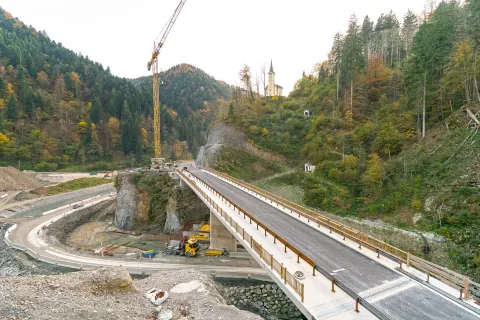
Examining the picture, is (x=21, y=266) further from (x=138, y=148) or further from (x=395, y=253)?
(x=138, y=148)

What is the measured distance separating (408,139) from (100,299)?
34969mm

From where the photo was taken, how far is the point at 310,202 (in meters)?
28.7

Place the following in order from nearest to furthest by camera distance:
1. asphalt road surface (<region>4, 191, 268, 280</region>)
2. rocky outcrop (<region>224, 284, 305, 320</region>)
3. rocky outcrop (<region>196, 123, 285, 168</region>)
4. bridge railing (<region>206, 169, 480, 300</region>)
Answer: bridge railing (<region>206, 169, 480, 300</region>)
rocky outcrop (<region>224, 284, 305, 320</region>)
asphalt road surface (<region>4, 191, 268, 280</region>)
rocky outcrop (<region>196, 123, 285, 168</region>)

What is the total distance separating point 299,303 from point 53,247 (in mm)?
33001

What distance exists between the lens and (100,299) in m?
13.2

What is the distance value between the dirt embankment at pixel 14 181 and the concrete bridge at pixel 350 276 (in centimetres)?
5935

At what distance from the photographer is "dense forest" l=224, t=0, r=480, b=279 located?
66.3 ft

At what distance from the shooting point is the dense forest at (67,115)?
75000mm

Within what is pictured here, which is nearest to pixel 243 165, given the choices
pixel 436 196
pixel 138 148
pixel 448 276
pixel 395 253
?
pixel 436 196

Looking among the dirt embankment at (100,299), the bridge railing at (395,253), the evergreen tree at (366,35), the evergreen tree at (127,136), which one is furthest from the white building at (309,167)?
the evergreen tree at (127,136)

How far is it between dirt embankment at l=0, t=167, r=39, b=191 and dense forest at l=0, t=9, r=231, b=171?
1633 centimetres

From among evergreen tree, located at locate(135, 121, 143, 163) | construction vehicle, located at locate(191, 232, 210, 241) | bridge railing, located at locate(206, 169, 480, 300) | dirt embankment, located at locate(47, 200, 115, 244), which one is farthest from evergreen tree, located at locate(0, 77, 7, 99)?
bridge railing, located at locate(206, 169, 480, 300)

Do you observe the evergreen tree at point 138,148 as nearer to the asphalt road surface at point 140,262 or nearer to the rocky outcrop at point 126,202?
the rocky outcrop at point 126,202

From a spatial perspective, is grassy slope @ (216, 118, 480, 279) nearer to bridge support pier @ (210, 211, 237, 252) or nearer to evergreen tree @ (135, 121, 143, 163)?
bridge support pier @ (210, 211, 237, 252)
